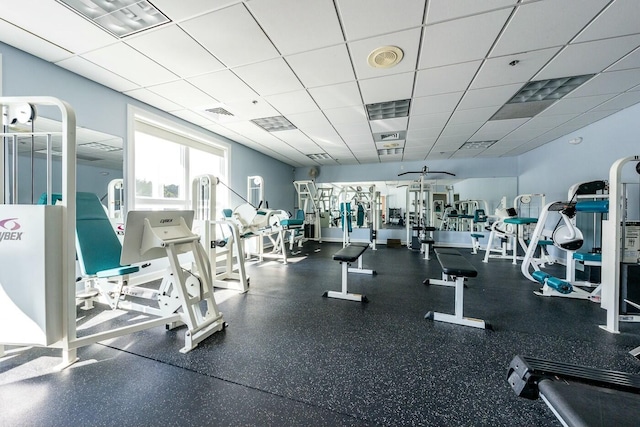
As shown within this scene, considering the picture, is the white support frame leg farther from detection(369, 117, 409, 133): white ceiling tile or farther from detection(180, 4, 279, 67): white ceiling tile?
detection(369, 117, 409, 133): white ceiling tile

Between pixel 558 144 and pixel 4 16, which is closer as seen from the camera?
pixel 4 16

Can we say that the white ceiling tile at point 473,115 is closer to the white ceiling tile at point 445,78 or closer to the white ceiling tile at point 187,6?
the white ceiling tile at point 445,78

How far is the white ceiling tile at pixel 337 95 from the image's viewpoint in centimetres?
295

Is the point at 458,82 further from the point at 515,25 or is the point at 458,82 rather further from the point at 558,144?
the point at 558,144

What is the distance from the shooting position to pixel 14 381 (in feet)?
4.79

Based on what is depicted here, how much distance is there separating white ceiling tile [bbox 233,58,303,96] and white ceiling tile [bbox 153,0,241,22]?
0.69 m

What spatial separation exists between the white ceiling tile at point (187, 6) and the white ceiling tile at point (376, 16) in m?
0.81

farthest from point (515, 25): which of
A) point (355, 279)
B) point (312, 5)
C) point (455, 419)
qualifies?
point (355, 279)

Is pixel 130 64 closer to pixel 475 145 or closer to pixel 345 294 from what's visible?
pixel 345 294

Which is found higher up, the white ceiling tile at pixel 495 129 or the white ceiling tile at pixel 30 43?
the white ceiling tile at pixel 495 129

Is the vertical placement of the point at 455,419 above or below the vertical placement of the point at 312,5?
below

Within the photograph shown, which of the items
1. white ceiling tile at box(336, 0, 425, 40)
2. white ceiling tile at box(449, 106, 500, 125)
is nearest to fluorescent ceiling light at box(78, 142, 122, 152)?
white ceiling tile at box(336, 0, 425, 40)

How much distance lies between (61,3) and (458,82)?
3.61 meters

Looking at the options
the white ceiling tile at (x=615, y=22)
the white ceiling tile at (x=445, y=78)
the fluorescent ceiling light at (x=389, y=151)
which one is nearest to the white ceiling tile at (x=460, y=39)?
the white ceiling tile at (x=445, y=78)
